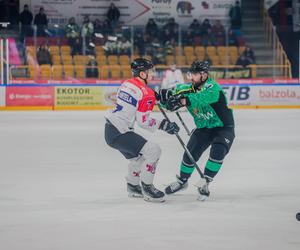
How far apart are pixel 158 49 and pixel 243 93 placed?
3.12m

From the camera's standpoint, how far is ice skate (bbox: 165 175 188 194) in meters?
7.46

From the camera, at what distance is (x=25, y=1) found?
83.6 feet

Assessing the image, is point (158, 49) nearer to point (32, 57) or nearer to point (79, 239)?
point (32, 57)

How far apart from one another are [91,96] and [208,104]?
573 inches

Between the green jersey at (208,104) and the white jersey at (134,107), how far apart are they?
18.7 inches

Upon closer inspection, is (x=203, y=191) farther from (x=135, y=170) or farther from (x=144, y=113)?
(x=144, y=113)

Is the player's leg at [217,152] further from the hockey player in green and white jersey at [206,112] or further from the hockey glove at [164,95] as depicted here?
the hockey glove at [164,95]

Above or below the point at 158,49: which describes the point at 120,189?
below

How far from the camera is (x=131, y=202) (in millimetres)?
6961

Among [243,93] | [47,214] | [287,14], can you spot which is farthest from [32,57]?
[47,214]

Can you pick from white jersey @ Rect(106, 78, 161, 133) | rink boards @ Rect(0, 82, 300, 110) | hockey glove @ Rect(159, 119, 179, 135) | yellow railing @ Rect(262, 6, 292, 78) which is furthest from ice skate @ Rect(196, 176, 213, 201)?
yellow railing @ Rect(262, 6, 292, 78)

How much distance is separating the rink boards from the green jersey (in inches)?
555

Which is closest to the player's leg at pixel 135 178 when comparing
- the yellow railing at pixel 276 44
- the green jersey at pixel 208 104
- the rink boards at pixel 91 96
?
the green jersey at pixel 208 104

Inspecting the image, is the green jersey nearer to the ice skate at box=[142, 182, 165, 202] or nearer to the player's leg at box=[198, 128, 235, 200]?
the player's leg at box=[198, 128, 235, 200]
